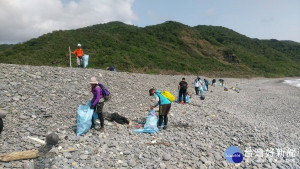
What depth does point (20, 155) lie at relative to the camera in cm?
501

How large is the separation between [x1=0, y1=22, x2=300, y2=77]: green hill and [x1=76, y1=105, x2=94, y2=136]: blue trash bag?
2678 cm

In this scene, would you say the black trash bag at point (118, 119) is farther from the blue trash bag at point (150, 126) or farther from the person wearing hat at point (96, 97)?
the person wearing hat at point (96, 97)

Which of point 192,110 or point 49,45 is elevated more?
point 49,45

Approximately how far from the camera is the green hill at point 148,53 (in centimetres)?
3462

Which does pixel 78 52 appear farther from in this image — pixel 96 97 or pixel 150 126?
pixel 150 126

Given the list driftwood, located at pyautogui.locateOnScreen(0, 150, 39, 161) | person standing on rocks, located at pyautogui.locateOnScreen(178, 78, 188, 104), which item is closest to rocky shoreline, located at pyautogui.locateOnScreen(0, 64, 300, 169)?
driftwood, located at pyautogui.locateOnScreen(0, 150, 39, 161)

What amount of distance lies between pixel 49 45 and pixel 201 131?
37.2m

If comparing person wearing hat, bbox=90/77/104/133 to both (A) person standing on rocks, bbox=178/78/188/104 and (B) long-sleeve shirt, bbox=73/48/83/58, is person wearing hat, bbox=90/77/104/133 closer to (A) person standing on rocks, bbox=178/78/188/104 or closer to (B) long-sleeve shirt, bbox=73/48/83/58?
(A) person standing on rocks, bbox=178/78/188/104

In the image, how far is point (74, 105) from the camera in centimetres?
932

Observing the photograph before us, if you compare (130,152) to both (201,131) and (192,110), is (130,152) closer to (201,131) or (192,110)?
(201,131)

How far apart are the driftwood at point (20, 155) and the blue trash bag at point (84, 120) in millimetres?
1542

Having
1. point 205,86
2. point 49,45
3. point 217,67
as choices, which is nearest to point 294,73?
point 217,67

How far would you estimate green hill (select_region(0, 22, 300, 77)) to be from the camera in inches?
1363

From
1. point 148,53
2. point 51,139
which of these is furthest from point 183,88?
point 148,53
